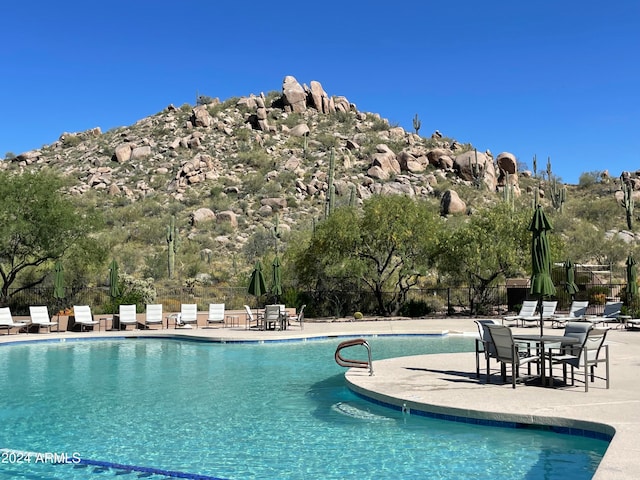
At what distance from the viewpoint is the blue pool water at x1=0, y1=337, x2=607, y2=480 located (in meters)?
6.84

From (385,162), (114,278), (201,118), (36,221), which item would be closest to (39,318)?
(114,278)

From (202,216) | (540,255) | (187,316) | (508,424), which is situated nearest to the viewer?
(508,424)

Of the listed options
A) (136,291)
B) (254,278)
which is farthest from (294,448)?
(136,291)

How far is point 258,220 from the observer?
52.4 metres

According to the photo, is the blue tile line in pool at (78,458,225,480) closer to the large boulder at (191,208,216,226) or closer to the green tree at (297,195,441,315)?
the green tree at (297,195,441,315)

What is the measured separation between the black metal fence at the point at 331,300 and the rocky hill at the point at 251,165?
47.2 ft

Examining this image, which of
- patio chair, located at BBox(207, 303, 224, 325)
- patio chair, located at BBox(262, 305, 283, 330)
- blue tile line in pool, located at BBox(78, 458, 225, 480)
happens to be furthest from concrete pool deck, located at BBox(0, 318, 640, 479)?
patio chair, located at BBox(207, 303, 224, 325)

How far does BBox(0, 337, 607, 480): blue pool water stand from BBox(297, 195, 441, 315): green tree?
1213cm

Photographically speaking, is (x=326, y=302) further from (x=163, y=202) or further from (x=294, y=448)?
(x=163, y=202)

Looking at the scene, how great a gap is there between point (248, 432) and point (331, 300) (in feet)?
64.5

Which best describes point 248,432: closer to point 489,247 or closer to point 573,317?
point 573,317

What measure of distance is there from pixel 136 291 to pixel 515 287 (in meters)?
16.7

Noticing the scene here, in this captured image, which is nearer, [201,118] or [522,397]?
[522,397]

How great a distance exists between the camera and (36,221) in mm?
24266
